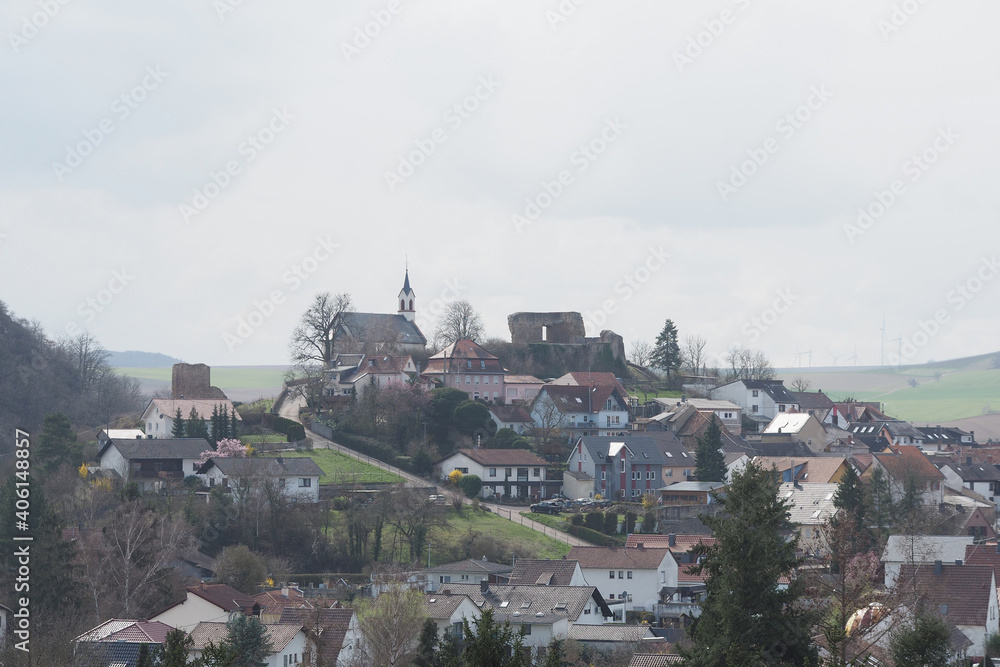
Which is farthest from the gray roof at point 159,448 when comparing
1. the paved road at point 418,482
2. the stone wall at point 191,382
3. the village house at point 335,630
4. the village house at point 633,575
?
the village house at point 335,630

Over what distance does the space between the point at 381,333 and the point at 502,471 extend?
82.2 ft

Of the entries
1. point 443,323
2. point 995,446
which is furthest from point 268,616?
point 995,446

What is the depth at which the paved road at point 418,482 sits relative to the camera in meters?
60.6

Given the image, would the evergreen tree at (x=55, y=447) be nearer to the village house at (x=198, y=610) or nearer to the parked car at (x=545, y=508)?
the village house at (x=198, y=610)

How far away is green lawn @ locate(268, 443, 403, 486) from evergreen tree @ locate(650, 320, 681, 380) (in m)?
36.3

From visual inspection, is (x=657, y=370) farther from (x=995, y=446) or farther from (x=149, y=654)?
(x=149, y=654)

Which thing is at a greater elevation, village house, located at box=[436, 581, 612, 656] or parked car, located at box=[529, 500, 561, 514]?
parked car, located at box=[529, 500, 561, 514]

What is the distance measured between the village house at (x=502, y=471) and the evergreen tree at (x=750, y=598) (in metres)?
43.6

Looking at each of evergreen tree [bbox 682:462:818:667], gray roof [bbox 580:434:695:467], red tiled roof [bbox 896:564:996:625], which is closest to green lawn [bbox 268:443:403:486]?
gray roof [bbox 580:434:695:467]

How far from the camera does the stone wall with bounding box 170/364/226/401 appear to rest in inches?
3085

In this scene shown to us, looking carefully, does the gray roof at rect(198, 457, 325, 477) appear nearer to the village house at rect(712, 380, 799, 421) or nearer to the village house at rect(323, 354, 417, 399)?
the village house at rect(323, 354, 417, 399)

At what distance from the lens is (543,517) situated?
63125 millimetres

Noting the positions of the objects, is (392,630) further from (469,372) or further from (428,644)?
(469,372)

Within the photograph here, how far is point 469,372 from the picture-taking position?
81.7 metres
